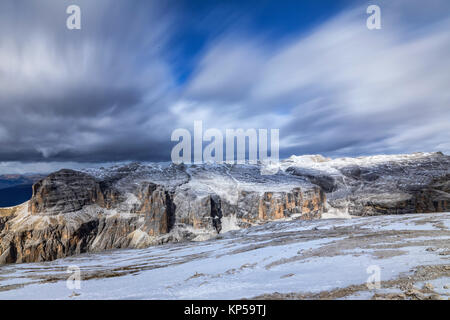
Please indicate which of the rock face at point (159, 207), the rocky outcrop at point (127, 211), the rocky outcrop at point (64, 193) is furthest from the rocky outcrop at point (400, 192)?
the rocky outcrop at point (64, 193)

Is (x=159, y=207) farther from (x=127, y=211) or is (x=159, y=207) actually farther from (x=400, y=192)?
(x=400, y=192)

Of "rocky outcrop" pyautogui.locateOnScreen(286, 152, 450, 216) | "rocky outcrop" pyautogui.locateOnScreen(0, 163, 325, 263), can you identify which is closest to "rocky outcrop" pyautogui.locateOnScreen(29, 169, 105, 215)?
"rocky outcrop" pyautogui.locateOnScreen(0, 163, 325, 263)

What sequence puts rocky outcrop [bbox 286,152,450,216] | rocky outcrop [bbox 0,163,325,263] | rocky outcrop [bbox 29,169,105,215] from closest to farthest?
rocky outcrop [bbox 0,163,325,263], rocky outcrop [bbox 286,152,450,216], rocky outcrop [bbox 29,169,105,215]


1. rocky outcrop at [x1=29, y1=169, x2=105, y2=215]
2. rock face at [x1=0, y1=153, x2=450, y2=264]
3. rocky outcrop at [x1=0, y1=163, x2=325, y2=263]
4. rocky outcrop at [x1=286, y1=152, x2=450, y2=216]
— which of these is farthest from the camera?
rocky outcrop at [x1=29, y1=169, x2=105, y2=215]

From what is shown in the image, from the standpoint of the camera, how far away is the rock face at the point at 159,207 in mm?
136750

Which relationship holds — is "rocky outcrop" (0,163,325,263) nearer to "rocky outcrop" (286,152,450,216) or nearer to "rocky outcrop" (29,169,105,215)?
"rocky outcrop" (29,169,105,215)

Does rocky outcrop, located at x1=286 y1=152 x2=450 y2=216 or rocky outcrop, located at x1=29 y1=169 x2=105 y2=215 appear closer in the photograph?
rocky outcrop, located at x1=286 y1=152 x2=450 y2=216

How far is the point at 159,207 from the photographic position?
5773 inches

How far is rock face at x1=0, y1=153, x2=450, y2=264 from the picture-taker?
13675cm

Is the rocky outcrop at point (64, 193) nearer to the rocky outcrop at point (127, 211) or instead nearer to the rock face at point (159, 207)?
the rocky outcrop at point (127, 211)
